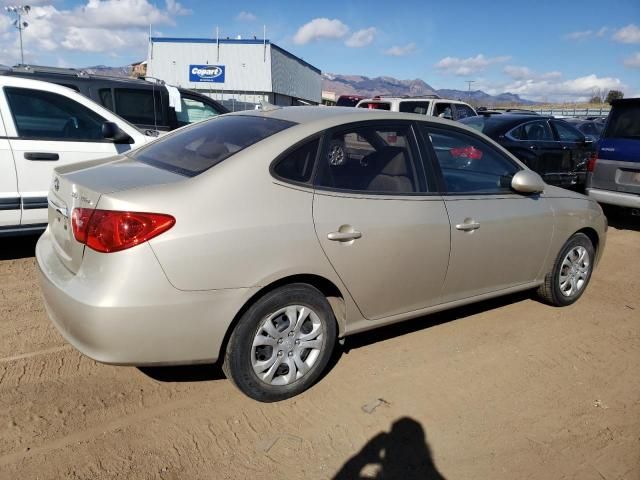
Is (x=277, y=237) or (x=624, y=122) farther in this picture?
(x=624, y=122)

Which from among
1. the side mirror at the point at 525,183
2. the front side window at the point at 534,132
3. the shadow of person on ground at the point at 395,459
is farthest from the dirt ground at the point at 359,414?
the front side window at the point at 534,132

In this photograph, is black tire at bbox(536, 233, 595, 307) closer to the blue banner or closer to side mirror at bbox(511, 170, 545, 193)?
side mirror at bbox(511, 170, 545, 193)

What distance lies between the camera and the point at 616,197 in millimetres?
7676

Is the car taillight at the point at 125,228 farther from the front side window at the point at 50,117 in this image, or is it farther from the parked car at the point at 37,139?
the front side window at the point at 50,117

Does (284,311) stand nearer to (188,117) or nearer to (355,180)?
(355,180)

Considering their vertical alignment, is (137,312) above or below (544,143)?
below

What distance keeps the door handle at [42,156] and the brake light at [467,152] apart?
12.3ft

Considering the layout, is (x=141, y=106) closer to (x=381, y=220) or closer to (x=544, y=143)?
(x=381, y=220)

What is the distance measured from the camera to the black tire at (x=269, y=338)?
280 cm

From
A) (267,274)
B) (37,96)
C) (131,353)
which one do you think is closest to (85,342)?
(131,353)

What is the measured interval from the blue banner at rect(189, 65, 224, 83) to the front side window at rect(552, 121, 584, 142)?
119ft

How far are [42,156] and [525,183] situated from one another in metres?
4.34

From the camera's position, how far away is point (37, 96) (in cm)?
520

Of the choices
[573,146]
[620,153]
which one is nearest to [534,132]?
[573,146]
